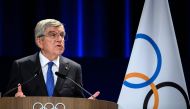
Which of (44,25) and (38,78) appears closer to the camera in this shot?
(38,78)

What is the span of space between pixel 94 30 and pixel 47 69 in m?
1.31

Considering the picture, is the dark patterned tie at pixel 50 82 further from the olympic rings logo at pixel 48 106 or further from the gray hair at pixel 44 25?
the olympic rings logo at pixel 48 106

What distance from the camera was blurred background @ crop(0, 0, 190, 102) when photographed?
13.1 ft

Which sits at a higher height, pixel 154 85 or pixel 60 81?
pixel 60 81

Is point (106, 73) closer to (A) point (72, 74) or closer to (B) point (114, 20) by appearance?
(B) point (114, 20)

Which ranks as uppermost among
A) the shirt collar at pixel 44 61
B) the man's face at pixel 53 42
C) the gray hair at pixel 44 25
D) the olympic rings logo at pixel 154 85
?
the gray hair at pixel 44 25

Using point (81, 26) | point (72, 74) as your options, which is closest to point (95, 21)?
point (81, 26)

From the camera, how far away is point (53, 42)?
3.19 metres

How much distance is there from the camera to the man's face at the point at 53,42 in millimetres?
3172

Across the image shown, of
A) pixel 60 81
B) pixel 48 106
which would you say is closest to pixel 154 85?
pixel 60 81

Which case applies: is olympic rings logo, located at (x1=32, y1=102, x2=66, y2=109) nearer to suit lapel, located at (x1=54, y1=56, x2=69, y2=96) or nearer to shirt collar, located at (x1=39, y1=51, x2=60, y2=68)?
suit lapel, located at (x1=54, y1=56, x2=69, y2=96)

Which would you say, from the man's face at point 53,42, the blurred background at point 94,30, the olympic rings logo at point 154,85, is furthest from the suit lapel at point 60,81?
the blurred background at point 94,30

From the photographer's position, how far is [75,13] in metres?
4.32

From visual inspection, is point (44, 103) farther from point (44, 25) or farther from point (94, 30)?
point (94, 30)
